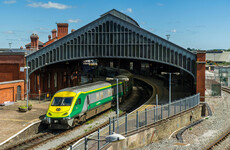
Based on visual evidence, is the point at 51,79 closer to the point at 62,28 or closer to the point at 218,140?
the point at 62,28

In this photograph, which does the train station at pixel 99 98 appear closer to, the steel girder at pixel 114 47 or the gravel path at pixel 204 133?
the steel girder at pixel 114 47

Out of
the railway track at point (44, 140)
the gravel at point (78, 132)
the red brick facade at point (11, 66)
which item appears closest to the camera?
the railway track at point (44, 140)

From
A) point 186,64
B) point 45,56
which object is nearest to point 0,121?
point 45,56

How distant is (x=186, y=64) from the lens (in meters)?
33.7

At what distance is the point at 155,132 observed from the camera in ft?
72.9

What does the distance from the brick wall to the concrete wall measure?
61.4 ft

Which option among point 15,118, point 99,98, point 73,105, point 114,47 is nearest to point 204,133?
point 99,98

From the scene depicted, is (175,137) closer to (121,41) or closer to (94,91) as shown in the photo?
(94,91)

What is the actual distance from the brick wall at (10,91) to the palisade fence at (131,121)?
16.4 metres

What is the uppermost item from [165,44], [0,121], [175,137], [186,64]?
[165,44]

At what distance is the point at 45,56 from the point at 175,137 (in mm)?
21460

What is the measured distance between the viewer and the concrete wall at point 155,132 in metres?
18.8

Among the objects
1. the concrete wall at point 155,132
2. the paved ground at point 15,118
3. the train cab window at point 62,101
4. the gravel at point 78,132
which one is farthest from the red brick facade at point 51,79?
the concrete wall at point 155,132

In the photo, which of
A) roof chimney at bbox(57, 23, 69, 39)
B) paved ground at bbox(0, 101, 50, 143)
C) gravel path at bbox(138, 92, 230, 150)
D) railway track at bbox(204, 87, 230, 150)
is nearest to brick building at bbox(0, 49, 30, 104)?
paved ground at bbox(0, 101, 50, 143)
